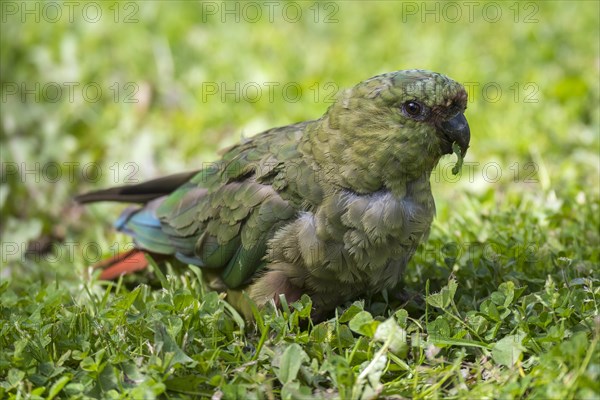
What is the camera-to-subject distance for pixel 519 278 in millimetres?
2973

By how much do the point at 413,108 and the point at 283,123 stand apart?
219 centimetres

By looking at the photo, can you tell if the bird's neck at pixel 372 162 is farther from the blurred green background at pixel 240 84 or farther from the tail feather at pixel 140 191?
the blurred green background at pixel 240 84

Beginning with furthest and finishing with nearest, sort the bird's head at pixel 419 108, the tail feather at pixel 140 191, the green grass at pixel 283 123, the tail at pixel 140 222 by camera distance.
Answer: the tail feather at pixel 140 191, the tail at pixel 140 222, the bird's head at pixel 419 108, the green grass at pixel 283 123

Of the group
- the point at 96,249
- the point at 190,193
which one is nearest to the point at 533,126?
the point at 190,193

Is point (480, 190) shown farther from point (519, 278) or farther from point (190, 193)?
point (190, 193)

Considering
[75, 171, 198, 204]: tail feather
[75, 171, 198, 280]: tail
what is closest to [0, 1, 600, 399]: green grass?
[75, 171, 198, 280]: tail

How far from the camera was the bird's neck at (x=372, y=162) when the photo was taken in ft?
9.22

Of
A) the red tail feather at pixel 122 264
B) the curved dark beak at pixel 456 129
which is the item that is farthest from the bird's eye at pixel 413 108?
the red tail feather at pixel 122 264

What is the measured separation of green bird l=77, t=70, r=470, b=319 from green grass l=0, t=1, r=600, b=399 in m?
0.17

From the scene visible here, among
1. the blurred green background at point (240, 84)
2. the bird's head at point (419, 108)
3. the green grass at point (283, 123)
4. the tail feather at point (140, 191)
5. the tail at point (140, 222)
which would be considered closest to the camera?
the green grass at point (283, 123)

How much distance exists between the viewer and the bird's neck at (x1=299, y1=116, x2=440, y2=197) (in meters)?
2.81

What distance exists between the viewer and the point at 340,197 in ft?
9.46

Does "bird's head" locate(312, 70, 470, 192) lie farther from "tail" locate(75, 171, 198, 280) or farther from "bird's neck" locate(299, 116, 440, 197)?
"tail" locate(75, 171, 198, 280)

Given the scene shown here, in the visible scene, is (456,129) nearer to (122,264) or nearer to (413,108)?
(413,108)
